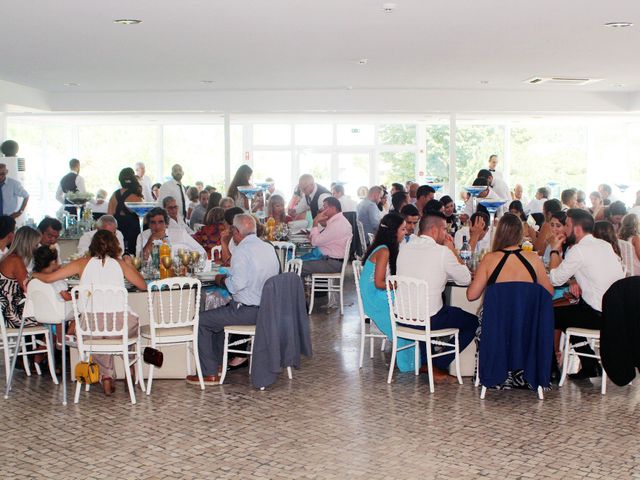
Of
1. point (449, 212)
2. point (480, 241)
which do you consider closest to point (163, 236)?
point (480, 241)

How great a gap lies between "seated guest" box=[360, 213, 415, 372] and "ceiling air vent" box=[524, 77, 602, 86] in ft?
20.9

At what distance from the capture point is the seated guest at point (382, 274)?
6.19 metres

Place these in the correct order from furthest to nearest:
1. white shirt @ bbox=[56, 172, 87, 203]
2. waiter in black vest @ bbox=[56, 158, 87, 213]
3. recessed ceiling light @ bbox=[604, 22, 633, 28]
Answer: white shirt @ bbox=[56, 172, 87, 203]
waiter in black vest @ bbox=[56, 158, 87, 213]
recessed ceiling light @ bbox=[604, 22, 633, 28]

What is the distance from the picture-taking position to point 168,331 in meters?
5.70

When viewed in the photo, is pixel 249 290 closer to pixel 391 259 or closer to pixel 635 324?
pixel 391 259

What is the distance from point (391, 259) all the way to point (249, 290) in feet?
4.05

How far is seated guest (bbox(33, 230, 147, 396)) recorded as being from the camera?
5512 millimetres

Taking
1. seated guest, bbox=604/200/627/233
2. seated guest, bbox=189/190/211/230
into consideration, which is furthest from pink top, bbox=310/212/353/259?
seated guest, bbox=604/200/627/233

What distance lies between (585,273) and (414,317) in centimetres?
127

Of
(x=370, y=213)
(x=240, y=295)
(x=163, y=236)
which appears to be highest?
(x=370, y=213)

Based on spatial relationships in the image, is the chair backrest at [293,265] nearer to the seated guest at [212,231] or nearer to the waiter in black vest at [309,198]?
the seated guest at [212,231]

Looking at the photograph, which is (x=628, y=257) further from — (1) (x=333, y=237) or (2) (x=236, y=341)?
(2) (x=236, y=341)

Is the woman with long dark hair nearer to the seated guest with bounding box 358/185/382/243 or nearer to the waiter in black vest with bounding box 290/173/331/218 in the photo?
the waiter in black vest with bounding box 290/173/331/218

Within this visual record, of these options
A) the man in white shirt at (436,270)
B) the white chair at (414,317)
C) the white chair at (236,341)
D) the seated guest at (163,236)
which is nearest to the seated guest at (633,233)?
the man in white shirt at (436,270)
